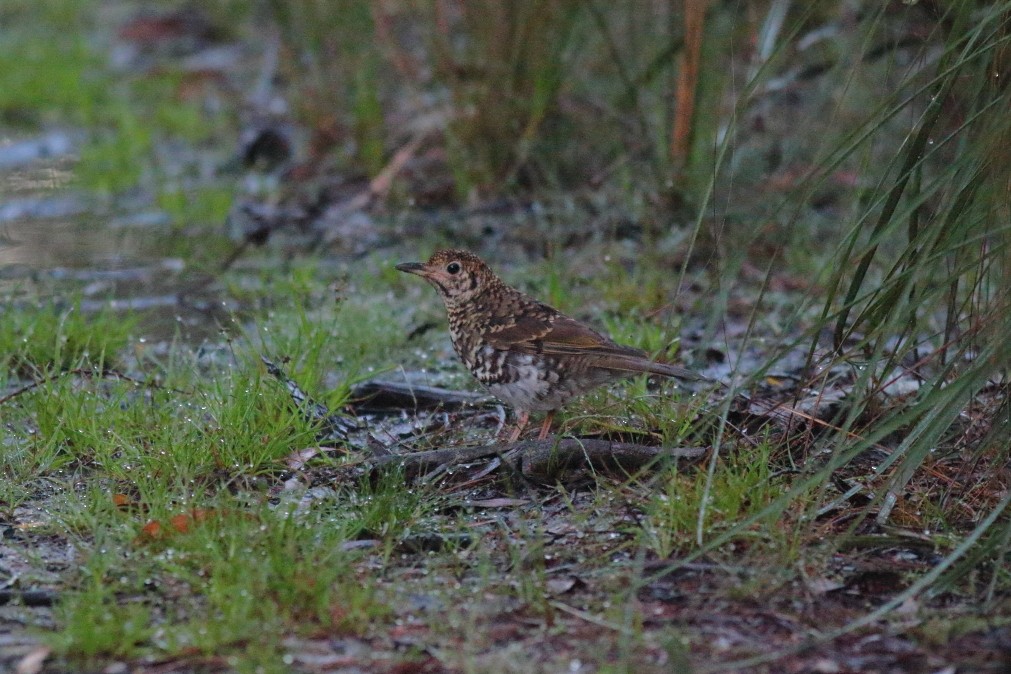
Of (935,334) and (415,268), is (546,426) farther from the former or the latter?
(935,334)

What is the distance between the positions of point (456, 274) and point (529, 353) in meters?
0.64

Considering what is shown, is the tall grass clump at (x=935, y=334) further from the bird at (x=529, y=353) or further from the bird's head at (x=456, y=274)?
the bird's head at (x=456, y=274)

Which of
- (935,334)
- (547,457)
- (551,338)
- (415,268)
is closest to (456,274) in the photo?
(415,268)

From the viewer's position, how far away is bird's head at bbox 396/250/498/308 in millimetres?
4848

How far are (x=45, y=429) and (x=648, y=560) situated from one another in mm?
2122

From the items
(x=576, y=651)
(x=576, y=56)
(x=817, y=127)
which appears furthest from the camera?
(x=817, y=127)

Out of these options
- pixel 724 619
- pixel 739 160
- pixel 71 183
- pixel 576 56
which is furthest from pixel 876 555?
pixel 71 183

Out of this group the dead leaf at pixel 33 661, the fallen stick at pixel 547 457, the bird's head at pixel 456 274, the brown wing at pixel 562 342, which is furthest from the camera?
the bird's head at pixel 456 274

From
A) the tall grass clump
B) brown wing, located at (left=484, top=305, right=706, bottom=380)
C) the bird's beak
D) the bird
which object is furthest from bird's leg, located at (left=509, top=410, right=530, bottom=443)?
the tall grass clump

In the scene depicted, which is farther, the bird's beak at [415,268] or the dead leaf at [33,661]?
the bird's beak at [415,268]

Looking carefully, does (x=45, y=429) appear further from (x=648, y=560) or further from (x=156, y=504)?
(x=648, y=560)

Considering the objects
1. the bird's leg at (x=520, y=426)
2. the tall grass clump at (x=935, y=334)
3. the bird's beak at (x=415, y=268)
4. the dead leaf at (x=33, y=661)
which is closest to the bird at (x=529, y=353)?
the bird's leg at (x=520, y=426)

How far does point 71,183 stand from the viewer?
8742mm

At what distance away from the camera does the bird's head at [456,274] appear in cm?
485
